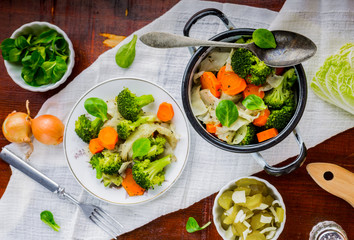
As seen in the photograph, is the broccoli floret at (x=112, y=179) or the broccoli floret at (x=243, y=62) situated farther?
the broccoli floret at (x=112, y=179)

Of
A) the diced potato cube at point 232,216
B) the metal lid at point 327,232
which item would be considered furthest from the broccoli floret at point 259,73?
the metal lid at point 327,232

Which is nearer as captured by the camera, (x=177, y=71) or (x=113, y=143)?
(x=113, y=143)

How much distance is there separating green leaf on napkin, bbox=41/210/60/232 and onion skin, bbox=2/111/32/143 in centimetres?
41

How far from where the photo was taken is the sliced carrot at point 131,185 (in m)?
2.01

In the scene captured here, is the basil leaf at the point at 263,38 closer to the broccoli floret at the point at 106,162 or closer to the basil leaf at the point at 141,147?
the basil leaf at the point at 141,147

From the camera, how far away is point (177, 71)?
2.11 meters

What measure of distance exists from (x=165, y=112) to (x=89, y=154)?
46cm

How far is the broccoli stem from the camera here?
1973mm

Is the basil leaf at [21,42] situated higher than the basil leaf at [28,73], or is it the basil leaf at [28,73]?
the basil leaf at [21,42]

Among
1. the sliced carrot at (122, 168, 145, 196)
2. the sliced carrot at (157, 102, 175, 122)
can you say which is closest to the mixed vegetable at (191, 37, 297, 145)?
the sliced carrot at (157, 102, 175, 122)

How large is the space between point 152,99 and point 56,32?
626mm

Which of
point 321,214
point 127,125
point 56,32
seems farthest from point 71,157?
point 321,214

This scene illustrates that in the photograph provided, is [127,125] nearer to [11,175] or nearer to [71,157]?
[71,157]

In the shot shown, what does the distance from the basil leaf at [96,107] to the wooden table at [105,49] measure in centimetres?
31
